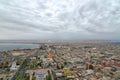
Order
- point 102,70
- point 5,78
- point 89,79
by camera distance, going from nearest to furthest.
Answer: point 89,79 → point 5,78 → point 102,70

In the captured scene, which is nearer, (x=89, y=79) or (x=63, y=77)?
(x=89, y=79)

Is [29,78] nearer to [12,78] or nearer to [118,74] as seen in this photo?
[12,78]

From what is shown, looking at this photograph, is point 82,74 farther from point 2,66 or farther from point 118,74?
point 2,66

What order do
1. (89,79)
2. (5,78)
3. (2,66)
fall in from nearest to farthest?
(89,79), (5,78), (2,66)

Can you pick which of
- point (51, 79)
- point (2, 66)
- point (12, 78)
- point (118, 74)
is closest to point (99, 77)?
point (118, 74)

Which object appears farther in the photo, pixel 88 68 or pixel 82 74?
pixel 88 68

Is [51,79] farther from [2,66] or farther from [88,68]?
[2,66]

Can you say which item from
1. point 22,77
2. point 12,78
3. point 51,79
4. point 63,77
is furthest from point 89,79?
point 12,78

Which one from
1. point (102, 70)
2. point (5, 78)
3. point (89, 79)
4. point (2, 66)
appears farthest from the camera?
point (2, 66)
